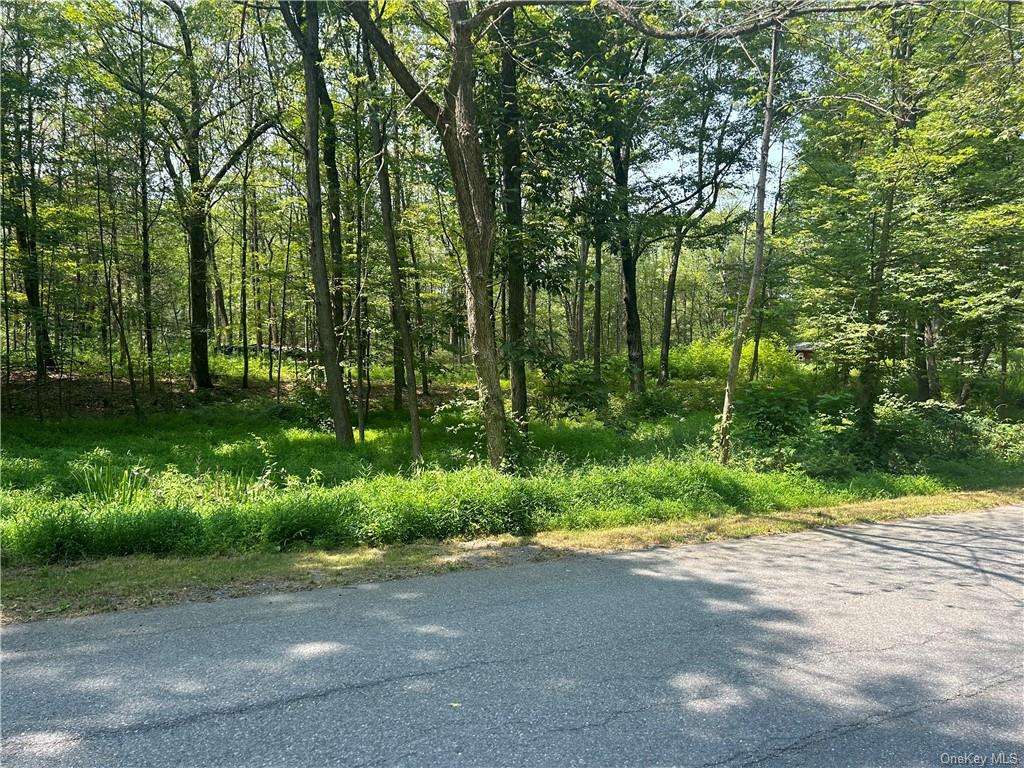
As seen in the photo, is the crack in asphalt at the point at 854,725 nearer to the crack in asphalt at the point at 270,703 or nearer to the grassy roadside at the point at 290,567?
the crack in asphalt at the point at 270,703

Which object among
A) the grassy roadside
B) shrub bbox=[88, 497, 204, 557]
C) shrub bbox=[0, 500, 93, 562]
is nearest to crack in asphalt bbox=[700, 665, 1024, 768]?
the grassy roadside

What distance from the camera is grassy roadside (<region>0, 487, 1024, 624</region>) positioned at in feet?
14.4

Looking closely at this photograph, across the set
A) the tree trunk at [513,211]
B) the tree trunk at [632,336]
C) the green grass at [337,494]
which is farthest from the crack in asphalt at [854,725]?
the tree trunk at [632,336]

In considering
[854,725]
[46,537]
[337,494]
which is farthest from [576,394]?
[854,725]

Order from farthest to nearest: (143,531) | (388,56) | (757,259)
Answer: (757,259) < (388,56) < (143,531)

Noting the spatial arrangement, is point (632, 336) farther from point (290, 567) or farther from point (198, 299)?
point (290, 567)

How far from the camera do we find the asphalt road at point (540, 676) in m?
2.58

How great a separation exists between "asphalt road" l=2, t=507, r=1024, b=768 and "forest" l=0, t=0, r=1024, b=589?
2122mm

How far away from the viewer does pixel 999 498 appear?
8836mm

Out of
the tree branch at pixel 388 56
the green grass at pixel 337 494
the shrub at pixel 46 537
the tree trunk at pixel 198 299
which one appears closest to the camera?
the shrub at pixel 46 537

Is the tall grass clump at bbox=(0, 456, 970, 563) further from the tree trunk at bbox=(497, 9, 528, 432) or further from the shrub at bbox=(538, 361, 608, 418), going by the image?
the shrub at bbox=(538, 361, 608, 418)

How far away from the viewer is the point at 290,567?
17.2ft

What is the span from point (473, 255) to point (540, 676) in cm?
644

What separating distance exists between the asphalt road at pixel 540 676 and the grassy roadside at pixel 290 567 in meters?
0.33
